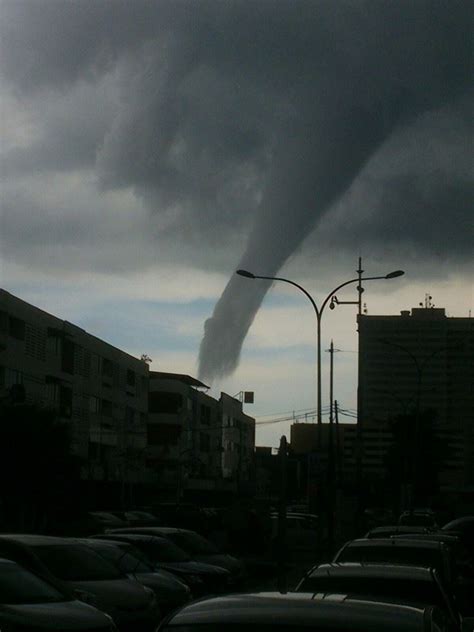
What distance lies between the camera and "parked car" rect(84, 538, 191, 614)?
17.1 metres

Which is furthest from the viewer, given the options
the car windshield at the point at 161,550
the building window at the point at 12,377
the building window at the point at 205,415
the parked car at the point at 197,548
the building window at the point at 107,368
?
the building window at the point at 205,415

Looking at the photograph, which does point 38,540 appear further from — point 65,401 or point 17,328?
point 65,401

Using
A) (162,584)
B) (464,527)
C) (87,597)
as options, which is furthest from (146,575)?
(464,527)

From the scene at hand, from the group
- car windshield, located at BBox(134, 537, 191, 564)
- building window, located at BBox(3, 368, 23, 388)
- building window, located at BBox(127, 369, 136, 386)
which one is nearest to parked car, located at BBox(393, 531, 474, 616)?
car windshield, located at BBox(134, 537, 191, 564)

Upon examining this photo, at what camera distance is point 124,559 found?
57.8 feet

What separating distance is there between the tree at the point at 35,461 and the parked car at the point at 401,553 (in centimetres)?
3600

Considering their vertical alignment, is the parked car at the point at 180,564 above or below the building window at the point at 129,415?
below

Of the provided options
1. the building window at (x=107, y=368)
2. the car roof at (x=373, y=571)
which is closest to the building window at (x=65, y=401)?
the building window at (x=107, y=368)

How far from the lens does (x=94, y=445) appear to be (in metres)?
84.9

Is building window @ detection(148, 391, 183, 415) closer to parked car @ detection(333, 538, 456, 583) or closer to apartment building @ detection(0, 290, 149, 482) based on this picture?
apartment building @ detection(0, 290, 149, 482)

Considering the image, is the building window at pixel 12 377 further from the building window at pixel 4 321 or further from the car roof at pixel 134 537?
the car roof at pixel 134 537

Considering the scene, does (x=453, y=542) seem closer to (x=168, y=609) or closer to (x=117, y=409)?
(x=168, y=609)

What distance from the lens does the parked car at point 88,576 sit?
14156 millimetres

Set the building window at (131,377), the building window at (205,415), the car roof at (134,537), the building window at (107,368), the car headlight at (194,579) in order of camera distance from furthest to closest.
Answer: the building window at (205,415) → the building window at (131,377) → the building window at (107,368) → the car headlight at (194,579) → the car roof at (134,537)
